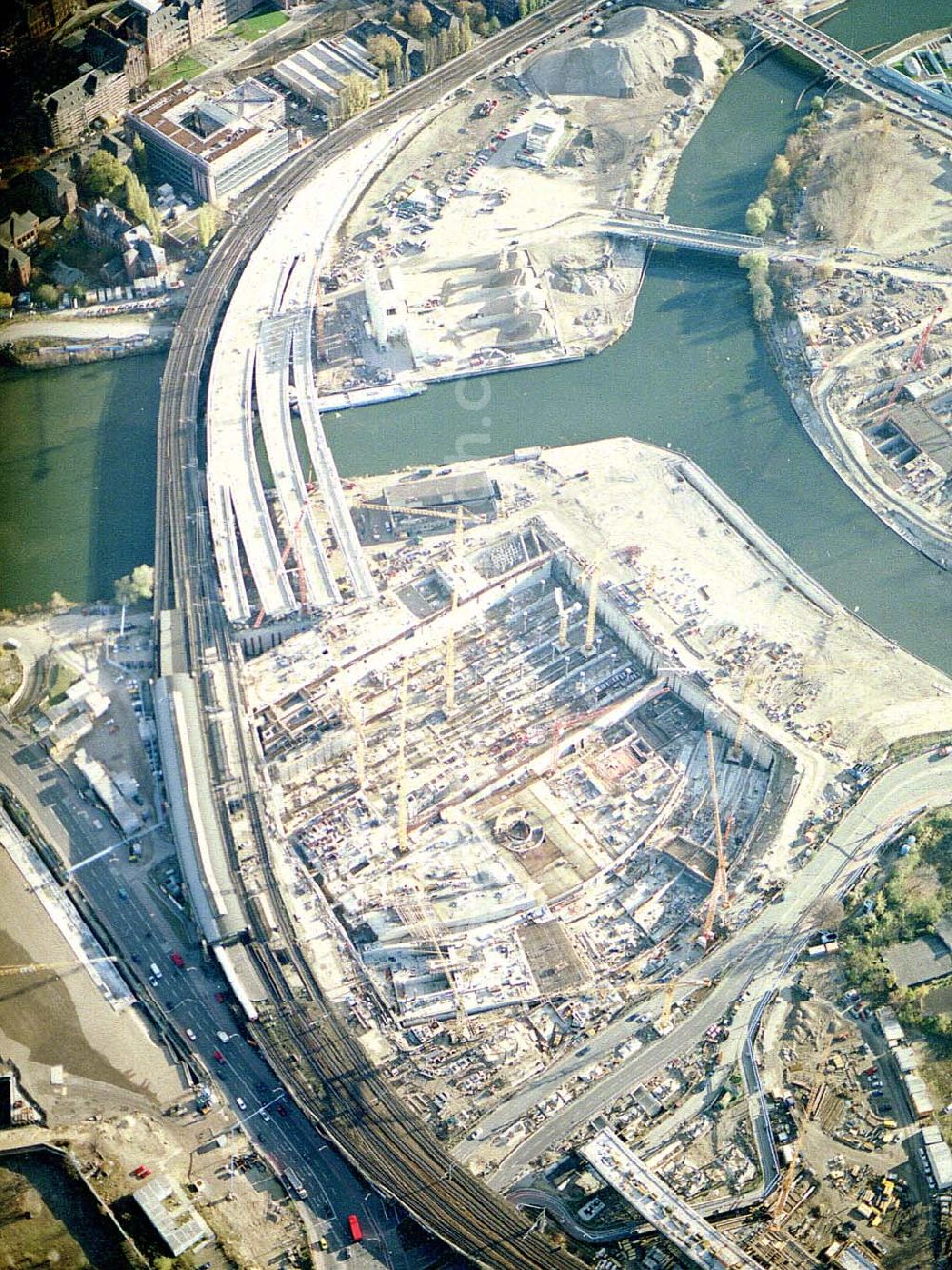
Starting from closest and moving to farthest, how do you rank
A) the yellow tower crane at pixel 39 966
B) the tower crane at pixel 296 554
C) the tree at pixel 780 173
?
the yellow tower crane at pixel 39 966 → the tower crane at pixel 296 554 → the tree at pixel 780 173

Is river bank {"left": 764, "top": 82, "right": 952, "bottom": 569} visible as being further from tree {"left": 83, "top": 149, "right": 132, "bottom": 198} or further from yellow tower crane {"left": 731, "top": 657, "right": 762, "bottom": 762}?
tree {"left": 83, "top": 149, "right": 132, "bottom": 198}

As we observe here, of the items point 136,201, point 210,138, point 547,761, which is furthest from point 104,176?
point 547,761

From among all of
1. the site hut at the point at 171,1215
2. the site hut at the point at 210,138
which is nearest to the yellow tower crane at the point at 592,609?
the site hut at the point at 171,1215

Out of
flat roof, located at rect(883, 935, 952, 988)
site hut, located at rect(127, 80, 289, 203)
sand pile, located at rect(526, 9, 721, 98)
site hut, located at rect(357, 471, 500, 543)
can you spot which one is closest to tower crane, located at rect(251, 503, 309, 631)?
site hut, located at rect(357, 471, 500, 543)

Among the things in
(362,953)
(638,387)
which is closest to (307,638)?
(362,953)

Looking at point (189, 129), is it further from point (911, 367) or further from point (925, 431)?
Result: point (925, 431)

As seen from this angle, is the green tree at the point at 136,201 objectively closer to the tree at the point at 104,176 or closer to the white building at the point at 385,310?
the tree at the point at 104,176

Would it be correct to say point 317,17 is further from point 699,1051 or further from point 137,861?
point 699,1051
